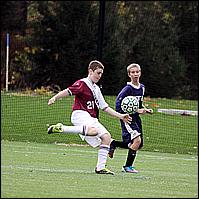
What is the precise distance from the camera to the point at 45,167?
36.0 ft

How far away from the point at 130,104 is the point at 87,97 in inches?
39.3

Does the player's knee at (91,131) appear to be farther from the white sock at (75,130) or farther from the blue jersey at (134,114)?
the blue jersey at (134,114)

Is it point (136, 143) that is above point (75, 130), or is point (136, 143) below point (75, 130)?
below

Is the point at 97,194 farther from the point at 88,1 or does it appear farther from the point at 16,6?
the point at 16,6

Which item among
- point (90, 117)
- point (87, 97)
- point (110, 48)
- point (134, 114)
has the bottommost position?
point (110, 48)

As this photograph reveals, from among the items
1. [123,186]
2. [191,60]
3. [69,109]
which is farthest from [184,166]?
[191,60]

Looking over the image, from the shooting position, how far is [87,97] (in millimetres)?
10953

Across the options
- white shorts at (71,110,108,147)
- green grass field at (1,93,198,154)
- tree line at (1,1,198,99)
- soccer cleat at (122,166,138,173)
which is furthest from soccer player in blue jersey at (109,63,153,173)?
tree line at (1,1,198,99)

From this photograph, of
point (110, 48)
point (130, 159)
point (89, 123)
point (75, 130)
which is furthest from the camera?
point (110, 48)

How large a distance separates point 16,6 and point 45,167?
85.5 feet

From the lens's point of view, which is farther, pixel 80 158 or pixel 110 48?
pixel 110 48

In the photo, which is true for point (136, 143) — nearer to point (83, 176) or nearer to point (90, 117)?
point (90, 117)

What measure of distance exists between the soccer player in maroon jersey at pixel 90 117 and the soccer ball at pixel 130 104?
0.81 m

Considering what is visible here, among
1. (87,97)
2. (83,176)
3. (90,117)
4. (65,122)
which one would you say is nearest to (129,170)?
(90,117)
